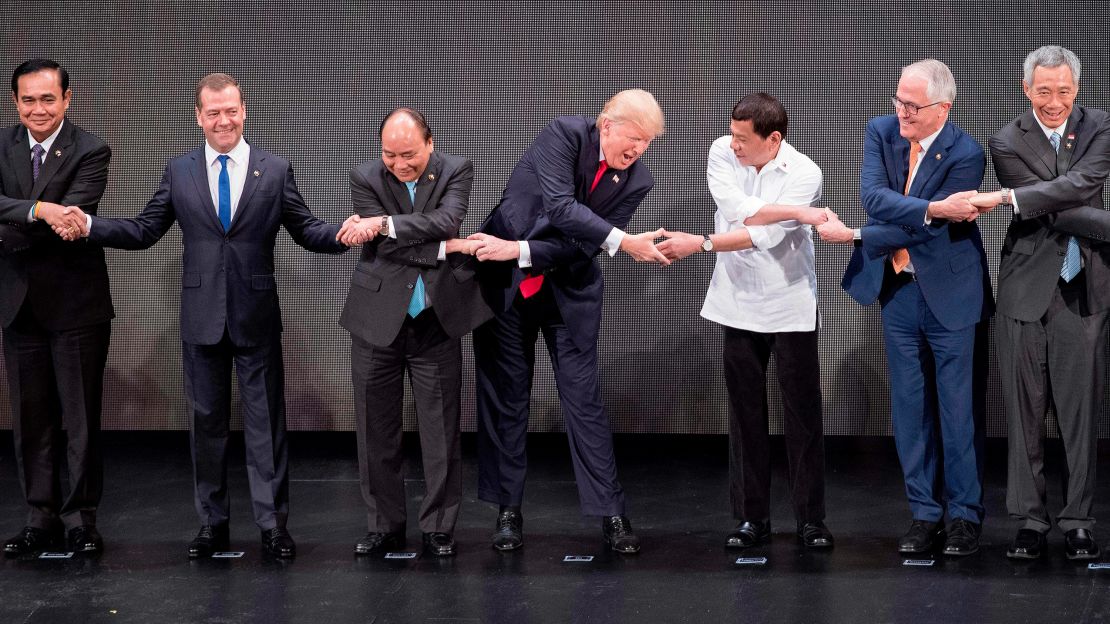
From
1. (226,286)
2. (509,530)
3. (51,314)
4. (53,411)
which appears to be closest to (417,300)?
(226,286)

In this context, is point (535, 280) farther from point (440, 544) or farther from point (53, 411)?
point (53, 411)

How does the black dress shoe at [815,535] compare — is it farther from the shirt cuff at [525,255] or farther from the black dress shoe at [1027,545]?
the shirt cuff at [525,255]

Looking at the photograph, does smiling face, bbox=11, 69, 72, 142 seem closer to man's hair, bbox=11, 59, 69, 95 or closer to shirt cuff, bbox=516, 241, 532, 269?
man's hair, bbox=11, 59, 69, 95

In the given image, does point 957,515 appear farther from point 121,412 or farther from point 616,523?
point 121,412

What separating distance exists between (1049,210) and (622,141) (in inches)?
53.8

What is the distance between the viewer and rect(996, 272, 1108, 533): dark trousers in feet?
12.5

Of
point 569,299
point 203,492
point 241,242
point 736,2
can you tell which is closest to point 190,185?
point 241,242

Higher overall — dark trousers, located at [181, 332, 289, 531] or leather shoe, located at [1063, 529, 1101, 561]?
dark trousers, located at [181, 332, 289, 531]

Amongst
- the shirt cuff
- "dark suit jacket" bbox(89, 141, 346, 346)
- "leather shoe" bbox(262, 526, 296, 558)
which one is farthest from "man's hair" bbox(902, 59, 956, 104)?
"leather shoe" bbox(262, 526, 296, 558)

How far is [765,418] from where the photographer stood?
4055mm

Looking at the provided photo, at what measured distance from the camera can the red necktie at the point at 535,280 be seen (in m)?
3.99

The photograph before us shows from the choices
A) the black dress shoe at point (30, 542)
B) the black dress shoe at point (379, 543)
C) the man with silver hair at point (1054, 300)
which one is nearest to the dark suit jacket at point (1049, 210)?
the man with silver hair at point (1054, 300)

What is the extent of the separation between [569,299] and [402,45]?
6.37ft

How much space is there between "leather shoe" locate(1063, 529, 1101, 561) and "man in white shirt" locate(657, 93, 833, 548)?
2.44ft
